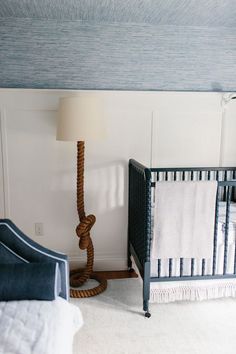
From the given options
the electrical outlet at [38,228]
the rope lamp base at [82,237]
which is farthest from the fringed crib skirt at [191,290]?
the electrical outlet at [38,228]

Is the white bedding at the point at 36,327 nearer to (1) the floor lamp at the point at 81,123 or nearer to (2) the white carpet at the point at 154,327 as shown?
(2) the white carpet at the point at 154,327

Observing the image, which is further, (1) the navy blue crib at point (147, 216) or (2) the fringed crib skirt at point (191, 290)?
(2) the fringed crib skirt at point (191, 290)

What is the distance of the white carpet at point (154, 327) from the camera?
1783 mm

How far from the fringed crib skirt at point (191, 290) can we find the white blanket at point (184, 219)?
0.74 feet

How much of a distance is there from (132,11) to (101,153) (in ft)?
3.48

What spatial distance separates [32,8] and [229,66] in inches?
62.5

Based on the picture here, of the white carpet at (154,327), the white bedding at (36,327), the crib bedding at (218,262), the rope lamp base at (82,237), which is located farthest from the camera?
the rope lamp base at (82,237)


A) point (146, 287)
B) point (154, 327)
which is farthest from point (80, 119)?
point (154, 327)

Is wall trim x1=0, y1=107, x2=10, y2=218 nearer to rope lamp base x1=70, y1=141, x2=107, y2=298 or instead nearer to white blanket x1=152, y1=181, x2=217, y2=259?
rope lamp base x1=70, y1=141, x2=107, y2=298

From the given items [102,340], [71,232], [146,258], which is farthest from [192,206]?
[71,232]

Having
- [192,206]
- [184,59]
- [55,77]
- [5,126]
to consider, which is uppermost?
[184,59]

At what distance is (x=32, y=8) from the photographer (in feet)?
7.41

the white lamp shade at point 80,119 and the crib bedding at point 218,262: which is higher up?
the white lamp shade at point 80,119

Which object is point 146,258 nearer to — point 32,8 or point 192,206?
point 192,206
